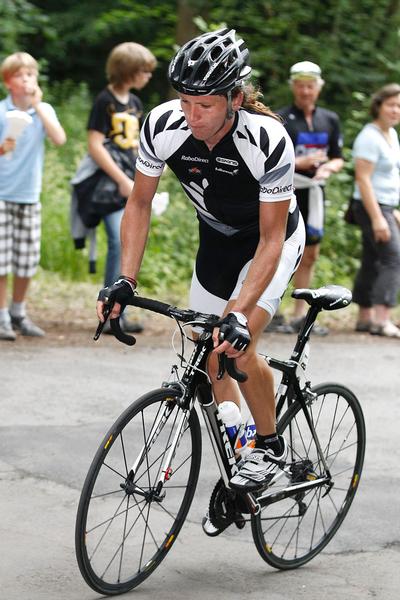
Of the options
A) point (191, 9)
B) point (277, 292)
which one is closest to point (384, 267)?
point (277, 292)

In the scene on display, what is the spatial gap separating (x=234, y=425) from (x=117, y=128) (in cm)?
460

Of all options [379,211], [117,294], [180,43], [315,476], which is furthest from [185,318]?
[180,43]

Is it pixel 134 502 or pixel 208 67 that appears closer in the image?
pixel 208 67

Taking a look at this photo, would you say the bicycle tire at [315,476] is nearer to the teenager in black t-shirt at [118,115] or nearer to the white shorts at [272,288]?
the white shorts at [272,288]

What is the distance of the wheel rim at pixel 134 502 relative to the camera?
442 cm

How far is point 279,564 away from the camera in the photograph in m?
5.08

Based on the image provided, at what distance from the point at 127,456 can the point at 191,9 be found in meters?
14.2

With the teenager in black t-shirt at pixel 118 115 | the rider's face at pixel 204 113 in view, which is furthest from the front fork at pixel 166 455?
the teenager in black t-shirt at pixel 118 115

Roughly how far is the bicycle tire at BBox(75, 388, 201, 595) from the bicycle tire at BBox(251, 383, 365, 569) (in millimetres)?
398

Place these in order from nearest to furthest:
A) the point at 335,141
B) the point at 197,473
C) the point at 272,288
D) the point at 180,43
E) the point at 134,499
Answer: the point at 134,499, the point at 272,288, the point at 197,473, the point at 335,141, the point at 180,43

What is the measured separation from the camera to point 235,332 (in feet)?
13.7

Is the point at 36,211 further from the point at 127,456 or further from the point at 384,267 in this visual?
the point at 127,456

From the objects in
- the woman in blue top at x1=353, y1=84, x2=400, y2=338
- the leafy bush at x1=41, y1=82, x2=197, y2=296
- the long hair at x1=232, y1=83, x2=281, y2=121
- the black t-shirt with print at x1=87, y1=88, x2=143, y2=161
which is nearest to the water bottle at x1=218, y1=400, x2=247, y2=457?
the long hair at x1=232, y1=83, x2=281, y2=121

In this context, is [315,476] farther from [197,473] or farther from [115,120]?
[115,120]
